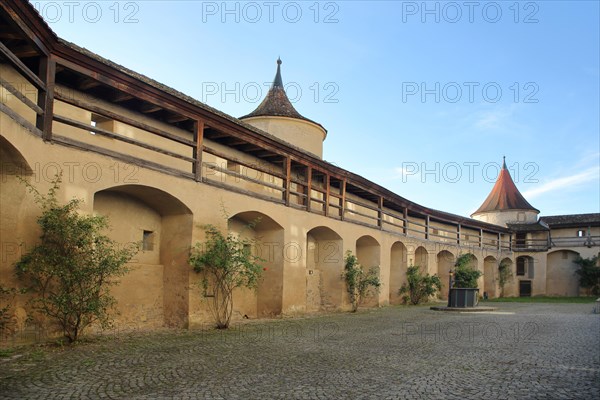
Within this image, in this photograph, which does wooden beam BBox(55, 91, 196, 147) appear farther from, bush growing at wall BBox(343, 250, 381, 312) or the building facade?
bush growing at wall BBox(343, 250, 381, 312)

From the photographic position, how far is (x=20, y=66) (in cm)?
927

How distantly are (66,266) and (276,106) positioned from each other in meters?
17.9

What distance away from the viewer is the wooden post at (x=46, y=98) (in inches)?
391

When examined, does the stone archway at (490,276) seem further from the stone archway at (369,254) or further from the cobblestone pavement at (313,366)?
the cobblestone pavement at (313,366)

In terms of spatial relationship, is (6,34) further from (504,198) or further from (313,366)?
(504,198)

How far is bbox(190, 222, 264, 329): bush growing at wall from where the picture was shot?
1337 cm

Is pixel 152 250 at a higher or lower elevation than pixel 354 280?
higher

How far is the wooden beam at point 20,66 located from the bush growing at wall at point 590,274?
39.0 meters

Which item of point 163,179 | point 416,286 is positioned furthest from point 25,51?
point 416,286

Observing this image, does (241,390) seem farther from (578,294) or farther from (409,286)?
(578,294)

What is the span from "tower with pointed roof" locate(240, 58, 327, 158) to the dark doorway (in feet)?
81.6

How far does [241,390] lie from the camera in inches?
261

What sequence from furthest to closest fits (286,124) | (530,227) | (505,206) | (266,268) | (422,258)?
(505,206), (530,227), (422,258), (286,124), (266,268)

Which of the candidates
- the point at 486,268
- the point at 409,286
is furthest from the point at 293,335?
the point at 486,268
